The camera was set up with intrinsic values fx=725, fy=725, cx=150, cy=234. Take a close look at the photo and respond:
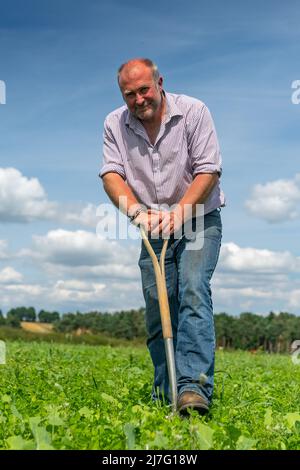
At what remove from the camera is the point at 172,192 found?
620 cm

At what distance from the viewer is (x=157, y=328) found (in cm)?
640

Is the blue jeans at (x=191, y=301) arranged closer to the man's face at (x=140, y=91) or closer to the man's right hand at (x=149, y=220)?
the man's right hand at (x=149, y=220)

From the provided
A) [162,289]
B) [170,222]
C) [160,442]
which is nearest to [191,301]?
[162,289]

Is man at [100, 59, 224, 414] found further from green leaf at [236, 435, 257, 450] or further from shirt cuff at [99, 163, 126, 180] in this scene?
green leaf at [236, 435, 257, 450]

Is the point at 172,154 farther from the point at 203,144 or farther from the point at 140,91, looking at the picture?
the point at 140,91

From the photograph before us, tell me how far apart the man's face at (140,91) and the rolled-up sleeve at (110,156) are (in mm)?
538

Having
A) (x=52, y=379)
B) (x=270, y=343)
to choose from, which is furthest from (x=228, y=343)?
(x=52, y=379)

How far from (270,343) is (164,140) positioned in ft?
342

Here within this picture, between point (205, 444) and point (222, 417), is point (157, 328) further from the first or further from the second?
point (205, 444)

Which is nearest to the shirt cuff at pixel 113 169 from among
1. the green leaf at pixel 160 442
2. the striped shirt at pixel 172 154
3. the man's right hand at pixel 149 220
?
the striped shirt at pixel 172 154

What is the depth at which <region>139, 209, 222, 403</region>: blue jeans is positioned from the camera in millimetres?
5875

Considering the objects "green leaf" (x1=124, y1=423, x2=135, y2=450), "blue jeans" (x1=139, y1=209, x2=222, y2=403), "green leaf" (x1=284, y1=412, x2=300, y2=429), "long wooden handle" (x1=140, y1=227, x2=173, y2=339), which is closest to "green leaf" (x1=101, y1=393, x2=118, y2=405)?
"blue jeans" (x1=139, y1=209, x2=222, y2=403)

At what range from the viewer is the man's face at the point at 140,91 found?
18.9ft

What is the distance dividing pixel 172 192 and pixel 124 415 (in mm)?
1911
